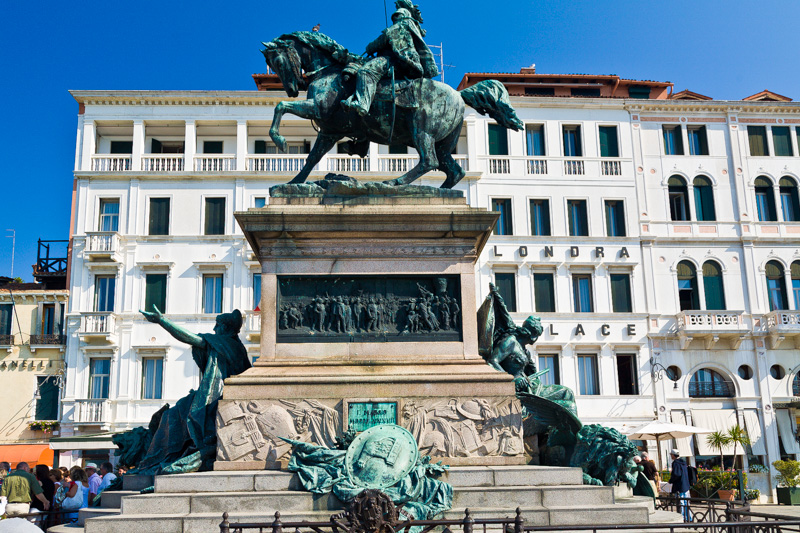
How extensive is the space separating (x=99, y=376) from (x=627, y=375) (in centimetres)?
2305

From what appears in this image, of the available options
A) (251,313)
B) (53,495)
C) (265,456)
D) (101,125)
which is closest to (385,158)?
(251,313)

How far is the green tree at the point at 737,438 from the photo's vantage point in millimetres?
34562

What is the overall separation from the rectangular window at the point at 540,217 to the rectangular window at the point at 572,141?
9.35 ft

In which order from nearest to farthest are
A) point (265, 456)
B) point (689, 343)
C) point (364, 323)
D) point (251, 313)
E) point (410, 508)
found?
point (410, 508)
point (265, 456)
point (364, 323)
point (251, 313)
point (689, 343)

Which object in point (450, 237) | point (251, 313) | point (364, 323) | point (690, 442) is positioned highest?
point (251, 313)

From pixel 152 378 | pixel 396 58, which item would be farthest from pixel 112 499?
pixel 152 378

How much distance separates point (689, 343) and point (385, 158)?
16.0 meters

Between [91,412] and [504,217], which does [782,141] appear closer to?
[504,217]

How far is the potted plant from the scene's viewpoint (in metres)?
29.2

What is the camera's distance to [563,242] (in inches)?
1516

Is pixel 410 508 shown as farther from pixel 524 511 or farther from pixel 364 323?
pixel 364 323

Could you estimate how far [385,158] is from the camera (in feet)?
126

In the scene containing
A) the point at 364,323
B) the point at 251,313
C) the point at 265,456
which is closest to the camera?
the point at 265,456

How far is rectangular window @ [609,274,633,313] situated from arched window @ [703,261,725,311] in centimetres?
355
